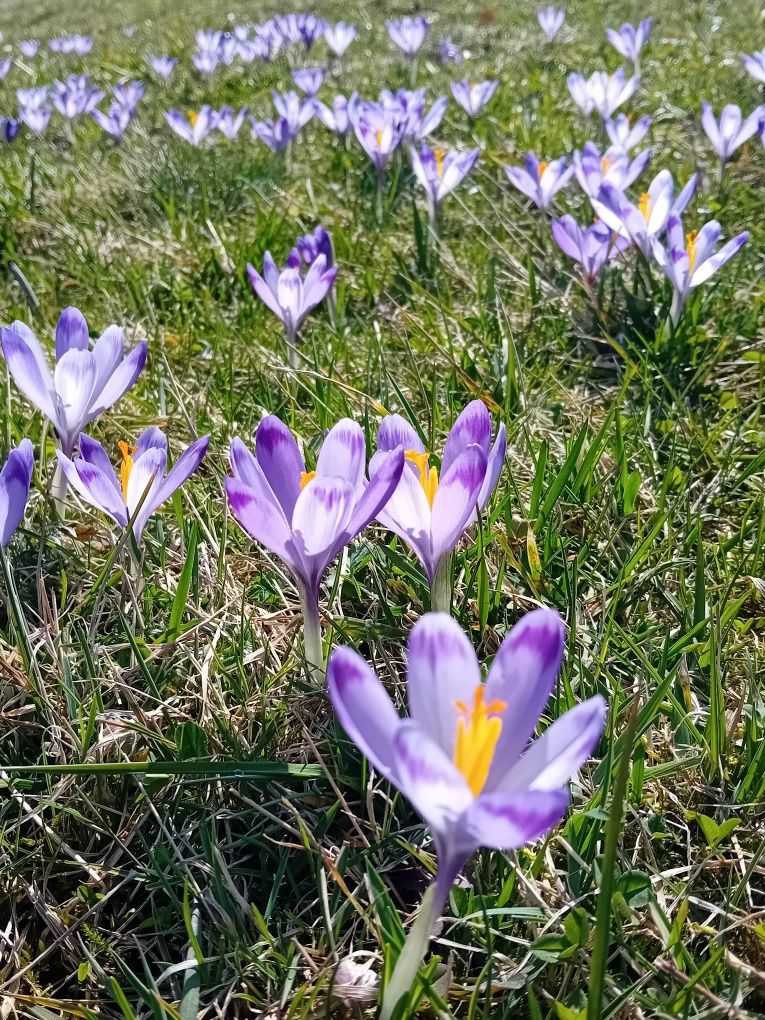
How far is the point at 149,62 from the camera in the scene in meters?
7.07

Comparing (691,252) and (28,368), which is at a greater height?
(691,252)

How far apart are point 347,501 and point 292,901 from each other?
0.58 m

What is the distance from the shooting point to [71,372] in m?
1.64

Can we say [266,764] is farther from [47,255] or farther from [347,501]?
[47,255]

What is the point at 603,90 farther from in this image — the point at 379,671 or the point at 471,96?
the point at 379,671

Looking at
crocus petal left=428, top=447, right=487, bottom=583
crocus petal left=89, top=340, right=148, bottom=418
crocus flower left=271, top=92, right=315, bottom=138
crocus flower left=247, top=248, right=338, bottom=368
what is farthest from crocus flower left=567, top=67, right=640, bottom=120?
crocus petal left=428, top=447, right=487, bottom=583

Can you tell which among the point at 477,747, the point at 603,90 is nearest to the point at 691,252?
the point at 477,747

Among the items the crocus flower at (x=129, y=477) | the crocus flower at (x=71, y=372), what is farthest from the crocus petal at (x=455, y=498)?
the crocus flower at (x=71, y=372)

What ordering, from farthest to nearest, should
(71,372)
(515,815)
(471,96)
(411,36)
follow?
(411,36), (471,96), (71,372), (515,815)

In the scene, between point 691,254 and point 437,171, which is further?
point 437,171

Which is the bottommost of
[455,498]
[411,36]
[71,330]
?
[455,498]

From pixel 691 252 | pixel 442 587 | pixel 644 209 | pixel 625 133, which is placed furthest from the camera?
pixel 625 133

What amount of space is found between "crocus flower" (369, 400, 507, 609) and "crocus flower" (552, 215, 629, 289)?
139 centimetres

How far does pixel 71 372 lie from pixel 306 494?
0.76 m
